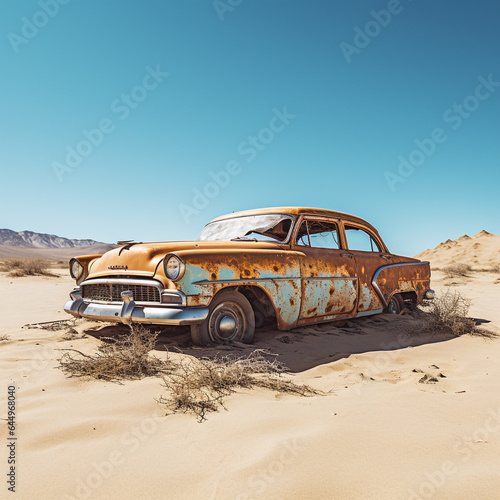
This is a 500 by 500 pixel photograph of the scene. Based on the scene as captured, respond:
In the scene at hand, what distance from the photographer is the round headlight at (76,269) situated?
17.3ft

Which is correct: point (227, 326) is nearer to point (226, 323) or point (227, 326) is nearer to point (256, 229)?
point (226, 323)

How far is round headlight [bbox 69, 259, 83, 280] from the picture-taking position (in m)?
5.28

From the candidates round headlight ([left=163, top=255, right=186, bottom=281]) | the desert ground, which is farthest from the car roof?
the desert ground

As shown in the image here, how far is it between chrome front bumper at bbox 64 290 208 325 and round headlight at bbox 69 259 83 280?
118 cm

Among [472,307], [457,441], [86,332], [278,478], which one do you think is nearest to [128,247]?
[86,332]

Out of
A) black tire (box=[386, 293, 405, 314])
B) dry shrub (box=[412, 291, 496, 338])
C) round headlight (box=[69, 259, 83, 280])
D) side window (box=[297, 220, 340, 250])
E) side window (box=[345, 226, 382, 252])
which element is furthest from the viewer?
black tire (box=[386, 293, 405, 314])

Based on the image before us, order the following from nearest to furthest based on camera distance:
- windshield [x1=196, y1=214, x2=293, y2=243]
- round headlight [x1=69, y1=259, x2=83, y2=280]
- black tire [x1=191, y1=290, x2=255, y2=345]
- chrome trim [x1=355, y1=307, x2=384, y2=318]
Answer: black tire [x1=191, y1=290, x2=255, y2=345] → windshield [x1=196, y1=214, x2=293, y2=243] → round headlight [x1=69, y1=259, x2=83, y2=280] → chrome trim [x1=355, y1=307, x2=384, y2=318]

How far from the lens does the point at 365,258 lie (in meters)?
5.78

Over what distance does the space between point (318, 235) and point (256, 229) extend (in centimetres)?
83

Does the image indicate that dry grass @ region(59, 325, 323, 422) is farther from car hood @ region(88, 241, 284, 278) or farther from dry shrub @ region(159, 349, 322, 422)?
car hood @ region(88, 241, 284, 278)

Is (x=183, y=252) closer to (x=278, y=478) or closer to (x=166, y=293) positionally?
(x=166, y=293)

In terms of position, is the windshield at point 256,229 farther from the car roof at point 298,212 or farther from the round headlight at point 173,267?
the round headlight at point 173,267

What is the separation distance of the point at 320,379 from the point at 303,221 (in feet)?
7.35

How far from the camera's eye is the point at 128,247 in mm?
4449
